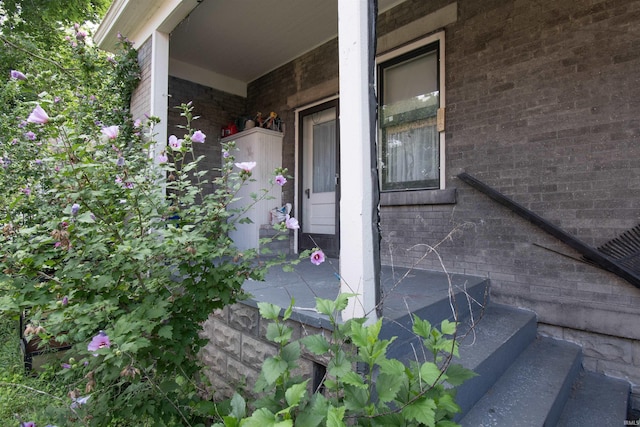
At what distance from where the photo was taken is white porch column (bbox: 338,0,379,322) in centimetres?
158

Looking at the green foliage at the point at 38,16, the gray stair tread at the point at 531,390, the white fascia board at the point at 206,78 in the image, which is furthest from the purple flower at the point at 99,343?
the green foliage at the point at 38,16

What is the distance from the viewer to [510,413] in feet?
5.46

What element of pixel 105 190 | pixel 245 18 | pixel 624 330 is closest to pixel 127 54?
pixel 245 18

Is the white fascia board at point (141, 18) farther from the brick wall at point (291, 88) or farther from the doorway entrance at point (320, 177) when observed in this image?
the doorway entrance at point (320, 177)

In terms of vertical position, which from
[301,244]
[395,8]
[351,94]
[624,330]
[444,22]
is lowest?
[624,330]

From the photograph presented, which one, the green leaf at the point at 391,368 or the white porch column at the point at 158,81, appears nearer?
the green leaf at the point at 391,368

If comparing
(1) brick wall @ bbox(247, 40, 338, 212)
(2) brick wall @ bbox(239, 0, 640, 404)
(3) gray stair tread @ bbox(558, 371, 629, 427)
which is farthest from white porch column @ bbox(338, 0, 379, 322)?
(1) brick wall @ bbox(247, 40, 338, 212)

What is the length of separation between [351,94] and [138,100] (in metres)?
3.43

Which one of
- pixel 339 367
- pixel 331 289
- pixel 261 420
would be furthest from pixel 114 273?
pixel 331 289

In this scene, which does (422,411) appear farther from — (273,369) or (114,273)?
(114,273)

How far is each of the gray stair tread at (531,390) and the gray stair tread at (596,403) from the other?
0.07 metres

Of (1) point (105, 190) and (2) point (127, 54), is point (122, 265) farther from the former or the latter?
(2) point (127, 54)

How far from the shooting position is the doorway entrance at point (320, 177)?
459cm

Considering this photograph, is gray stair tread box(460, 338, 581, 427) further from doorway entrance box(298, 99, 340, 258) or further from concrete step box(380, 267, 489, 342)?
doorway entrance box(298, 99, 340, 258)
